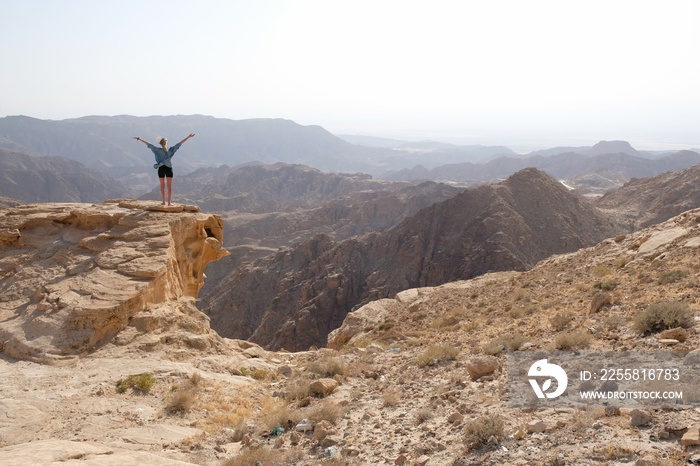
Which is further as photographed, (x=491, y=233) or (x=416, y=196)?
(x=416, y=196)

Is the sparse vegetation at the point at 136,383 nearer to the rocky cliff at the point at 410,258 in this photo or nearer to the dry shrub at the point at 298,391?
the dry shrub at the point at 298,391

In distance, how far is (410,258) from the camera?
41.5 m

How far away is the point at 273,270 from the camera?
48656mm

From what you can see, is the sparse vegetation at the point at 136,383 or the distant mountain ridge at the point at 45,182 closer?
the sparse vegetation at the point at 136,383

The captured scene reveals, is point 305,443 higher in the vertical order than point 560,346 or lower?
lower

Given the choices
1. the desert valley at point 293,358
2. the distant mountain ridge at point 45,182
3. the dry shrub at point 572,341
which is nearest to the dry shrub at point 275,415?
the desert valley at point 293,358

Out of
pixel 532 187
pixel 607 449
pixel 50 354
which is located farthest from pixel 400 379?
pixel 532 187

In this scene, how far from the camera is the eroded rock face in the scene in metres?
7.73

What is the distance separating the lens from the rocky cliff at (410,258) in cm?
3662

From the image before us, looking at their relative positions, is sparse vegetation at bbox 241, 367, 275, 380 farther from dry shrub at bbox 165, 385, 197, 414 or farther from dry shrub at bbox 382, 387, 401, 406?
dry shrub at bbox 382, 387, 401, 406

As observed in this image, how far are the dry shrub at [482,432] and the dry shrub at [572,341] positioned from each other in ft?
8.66

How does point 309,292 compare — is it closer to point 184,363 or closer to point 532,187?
point 532,187

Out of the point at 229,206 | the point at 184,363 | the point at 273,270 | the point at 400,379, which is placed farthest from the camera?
the point at 229,206

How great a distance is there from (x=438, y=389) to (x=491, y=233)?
33.6 metres
